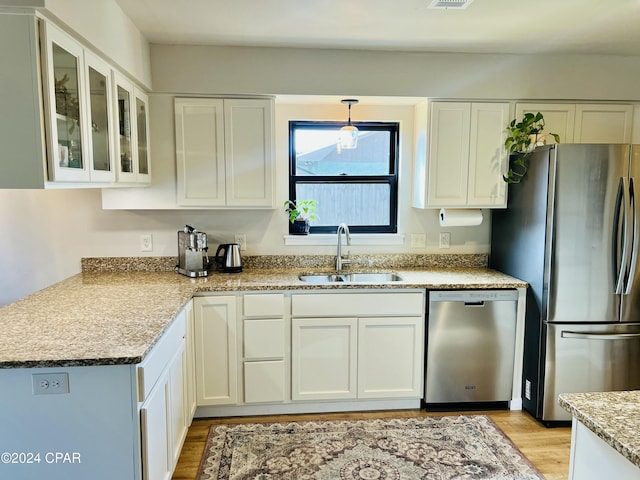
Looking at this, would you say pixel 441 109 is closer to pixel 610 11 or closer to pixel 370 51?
pixel 370 51

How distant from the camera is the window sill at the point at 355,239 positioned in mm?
3406

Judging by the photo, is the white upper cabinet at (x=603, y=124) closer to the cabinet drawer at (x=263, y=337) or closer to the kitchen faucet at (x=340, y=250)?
the kitchen faucet at (x=340, y=250)

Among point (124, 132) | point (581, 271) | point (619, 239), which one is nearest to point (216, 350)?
point (124, 132)

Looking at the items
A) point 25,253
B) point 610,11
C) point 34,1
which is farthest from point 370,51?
point 25,253

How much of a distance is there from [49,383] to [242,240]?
6.12 feet

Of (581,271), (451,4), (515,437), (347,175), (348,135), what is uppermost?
(451,4)

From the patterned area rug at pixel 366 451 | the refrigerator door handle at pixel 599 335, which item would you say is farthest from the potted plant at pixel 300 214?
the refrigerator door handle at pixel 599 335

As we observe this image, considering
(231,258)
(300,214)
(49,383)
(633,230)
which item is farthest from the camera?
(300,214)

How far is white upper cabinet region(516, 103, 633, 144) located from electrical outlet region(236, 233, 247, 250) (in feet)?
7.42

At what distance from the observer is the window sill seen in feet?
11.2

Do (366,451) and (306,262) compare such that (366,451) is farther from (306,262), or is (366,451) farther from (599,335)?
(599,335)

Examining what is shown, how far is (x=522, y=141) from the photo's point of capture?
3.05m

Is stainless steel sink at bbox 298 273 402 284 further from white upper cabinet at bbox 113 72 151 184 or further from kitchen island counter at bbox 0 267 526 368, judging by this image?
white upper cabinet at bbox 113 72 151 184

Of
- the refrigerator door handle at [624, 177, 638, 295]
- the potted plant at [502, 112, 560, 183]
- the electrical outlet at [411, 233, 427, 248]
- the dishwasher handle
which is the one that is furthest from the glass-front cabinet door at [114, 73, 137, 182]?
the refrigerator door handle at [624, 177, 638, 295]
